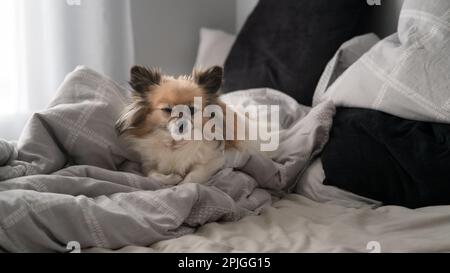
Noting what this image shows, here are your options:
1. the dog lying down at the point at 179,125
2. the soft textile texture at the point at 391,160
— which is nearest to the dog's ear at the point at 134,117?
the dog lying down at the point at 179,125

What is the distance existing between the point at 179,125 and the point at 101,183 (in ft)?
1.03

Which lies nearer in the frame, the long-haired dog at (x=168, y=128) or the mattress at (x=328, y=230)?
the mattress at (x=328, y=230)

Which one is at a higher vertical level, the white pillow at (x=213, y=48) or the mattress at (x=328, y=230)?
the white pillow at (x=213, y=48)

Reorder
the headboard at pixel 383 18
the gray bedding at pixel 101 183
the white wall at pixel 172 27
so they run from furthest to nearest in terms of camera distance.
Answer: the white wall at pixel 172 27, the headboard at pixel 383 18, the gray bedding at pixel 101 183

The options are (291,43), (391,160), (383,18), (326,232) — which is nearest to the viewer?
(326,232)

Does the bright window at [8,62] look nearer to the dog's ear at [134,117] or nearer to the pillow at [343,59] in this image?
the dog's ear at [134,117]

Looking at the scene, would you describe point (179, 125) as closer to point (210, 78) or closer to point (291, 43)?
point (210, 78)

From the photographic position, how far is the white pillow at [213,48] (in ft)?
8.88

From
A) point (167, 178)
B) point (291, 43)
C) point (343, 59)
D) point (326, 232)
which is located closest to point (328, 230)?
point (326, 232)

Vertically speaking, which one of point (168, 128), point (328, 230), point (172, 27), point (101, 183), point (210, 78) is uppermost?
point (172, 27)

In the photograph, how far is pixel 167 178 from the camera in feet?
5.45

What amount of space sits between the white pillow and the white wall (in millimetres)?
117
